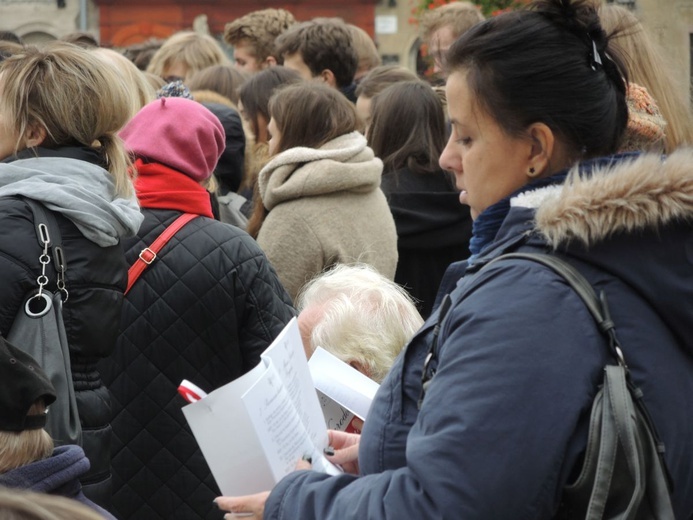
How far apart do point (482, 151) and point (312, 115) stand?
254cm

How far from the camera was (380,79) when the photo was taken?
5.77 m

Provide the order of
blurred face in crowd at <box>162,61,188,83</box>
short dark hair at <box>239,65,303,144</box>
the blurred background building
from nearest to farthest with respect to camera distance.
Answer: short dark hair at <box>239,65,303,144</box> < blurred face in crowd at <box>162,61,188,83</box> < the blurred background building

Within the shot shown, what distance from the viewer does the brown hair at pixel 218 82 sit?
6027 mm

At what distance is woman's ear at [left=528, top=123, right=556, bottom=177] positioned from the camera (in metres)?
1.92

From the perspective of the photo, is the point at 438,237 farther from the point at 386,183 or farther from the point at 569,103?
the point at 569,103

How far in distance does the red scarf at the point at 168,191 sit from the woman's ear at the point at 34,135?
524mm

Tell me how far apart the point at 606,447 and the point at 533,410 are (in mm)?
120

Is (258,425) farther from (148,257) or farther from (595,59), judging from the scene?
(148,257)

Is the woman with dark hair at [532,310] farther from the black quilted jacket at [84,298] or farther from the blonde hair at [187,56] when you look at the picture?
the blonde hair at [187,56]

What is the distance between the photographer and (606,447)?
1.66 metres

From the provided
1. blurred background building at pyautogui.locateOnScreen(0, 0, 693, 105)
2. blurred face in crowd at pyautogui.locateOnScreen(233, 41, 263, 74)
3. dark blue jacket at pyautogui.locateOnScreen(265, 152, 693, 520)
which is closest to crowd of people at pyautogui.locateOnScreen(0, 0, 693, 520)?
dark blue jacket at pyautogui.locateOnScreen(265, 152, 693, 520)

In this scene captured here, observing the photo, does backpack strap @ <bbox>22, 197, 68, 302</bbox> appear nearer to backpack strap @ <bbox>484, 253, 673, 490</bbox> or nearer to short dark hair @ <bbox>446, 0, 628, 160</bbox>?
short dark hair @ <bbox>446, 0, 628, 160</bbox>

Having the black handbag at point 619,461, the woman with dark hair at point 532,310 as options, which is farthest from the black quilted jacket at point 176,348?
the black handbag at point 619,461

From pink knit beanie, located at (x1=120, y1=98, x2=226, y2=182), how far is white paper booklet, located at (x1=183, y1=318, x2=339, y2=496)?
5.56 ft
